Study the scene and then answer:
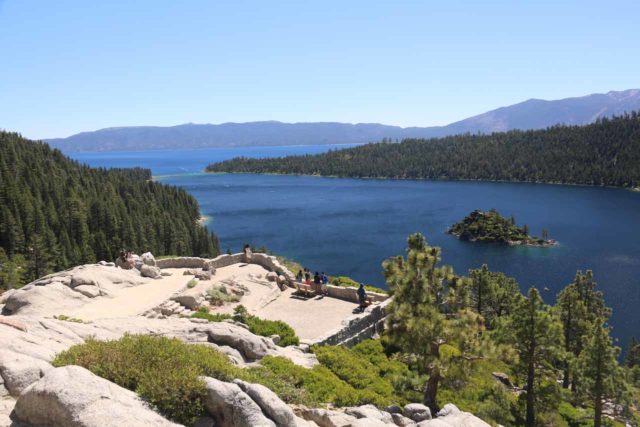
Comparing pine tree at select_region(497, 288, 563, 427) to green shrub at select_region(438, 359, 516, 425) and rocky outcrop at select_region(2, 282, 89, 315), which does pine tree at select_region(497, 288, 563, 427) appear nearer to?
green shrub at select_region(438, 359, 516, 425)

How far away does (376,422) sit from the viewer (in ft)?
47.2

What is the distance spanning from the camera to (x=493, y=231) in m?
120

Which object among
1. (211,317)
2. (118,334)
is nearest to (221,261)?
(211,317)

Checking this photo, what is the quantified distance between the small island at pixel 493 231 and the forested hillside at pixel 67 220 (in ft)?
206

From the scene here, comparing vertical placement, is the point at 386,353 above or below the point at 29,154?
below

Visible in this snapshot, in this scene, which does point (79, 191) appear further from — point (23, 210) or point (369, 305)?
point (369, 305)

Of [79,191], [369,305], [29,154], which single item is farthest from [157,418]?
[29,154]

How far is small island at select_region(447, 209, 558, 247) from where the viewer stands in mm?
115062

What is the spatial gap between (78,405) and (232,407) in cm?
328

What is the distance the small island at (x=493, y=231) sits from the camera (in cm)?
11506

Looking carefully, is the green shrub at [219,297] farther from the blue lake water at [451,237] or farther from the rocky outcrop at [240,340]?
the blue lake water at [451,237]

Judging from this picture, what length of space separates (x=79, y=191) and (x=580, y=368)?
319 feet

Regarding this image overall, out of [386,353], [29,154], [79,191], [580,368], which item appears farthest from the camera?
[29,154]

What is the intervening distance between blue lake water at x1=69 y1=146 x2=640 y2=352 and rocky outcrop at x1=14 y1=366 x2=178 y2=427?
67.4 metres
